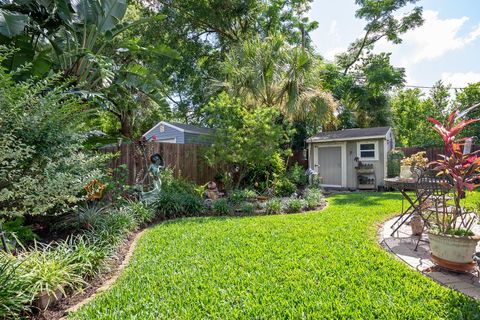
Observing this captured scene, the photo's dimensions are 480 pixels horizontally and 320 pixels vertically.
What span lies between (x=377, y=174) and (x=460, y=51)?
33.1 ft

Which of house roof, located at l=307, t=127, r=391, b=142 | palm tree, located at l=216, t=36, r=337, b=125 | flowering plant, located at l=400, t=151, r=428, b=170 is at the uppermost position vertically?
palm tree, located at l=216, t=36, r=337, b=125

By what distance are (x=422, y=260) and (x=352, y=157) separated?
9389 mm

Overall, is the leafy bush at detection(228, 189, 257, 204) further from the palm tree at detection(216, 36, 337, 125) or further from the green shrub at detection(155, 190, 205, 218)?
the palm tree at detection(216, 36, 337, 125)

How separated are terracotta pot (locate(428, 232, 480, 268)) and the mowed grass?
1.44 feet

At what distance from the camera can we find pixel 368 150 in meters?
12.2

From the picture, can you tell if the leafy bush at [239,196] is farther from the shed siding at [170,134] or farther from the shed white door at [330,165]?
the shed siding at [170,134]

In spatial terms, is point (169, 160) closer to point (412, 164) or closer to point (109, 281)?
point (109, 281)

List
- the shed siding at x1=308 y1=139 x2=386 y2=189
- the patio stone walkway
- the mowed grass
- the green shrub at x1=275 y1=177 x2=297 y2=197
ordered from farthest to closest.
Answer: the shed siding at x1=308 y1=139 x2=386 y2=189 → the green shrub at x1=275 y1=177 x2=297 y2=197 → the patio stone walkway → the mowed grass

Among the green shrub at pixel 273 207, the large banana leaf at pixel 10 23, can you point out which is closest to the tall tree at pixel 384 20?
the green shrub at pixel 273 207

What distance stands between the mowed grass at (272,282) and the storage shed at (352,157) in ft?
26.7

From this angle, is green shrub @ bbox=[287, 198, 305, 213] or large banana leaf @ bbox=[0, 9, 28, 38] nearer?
large banana leaf @ bbox=[0, 9, 28, 38]

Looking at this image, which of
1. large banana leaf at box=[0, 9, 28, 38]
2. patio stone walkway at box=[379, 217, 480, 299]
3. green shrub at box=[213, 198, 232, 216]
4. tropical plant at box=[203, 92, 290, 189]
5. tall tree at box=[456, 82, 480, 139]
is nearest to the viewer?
patio stone walkway at box=[379, 217, 480, 299]

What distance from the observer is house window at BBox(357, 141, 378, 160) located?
1201 cm

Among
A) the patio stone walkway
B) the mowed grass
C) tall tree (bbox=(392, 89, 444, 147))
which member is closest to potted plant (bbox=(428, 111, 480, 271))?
the patio stone walkway
